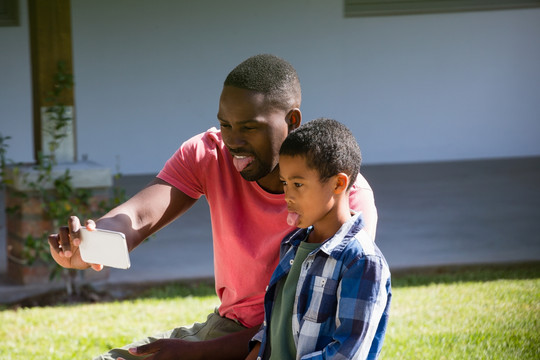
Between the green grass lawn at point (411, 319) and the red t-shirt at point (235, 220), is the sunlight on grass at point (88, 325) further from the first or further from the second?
the red t-shirt at point (235, 220)

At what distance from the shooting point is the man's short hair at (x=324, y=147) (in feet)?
6.71

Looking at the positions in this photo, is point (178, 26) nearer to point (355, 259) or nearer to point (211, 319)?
point (211, 319)

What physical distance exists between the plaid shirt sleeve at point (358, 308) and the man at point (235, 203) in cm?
27

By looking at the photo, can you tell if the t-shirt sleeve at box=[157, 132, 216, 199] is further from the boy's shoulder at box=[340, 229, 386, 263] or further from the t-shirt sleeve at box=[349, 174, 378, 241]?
the boy's shoulder at box=[340, 229, 386, 263]

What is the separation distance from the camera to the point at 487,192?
8453mm

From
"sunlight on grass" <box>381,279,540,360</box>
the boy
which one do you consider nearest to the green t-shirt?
the boy

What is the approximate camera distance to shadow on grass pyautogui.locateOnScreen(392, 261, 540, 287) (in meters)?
5.53

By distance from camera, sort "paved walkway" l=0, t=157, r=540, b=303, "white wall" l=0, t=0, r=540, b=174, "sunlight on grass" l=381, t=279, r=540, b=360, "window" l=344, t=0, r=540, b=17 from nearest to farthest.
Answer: "sunlight on grass" l=381, t=279, r=540, b=360, "paved walkway" l=0, t=157, r=540, b=303, "white wall" l=0, t=0, r=540, b=174, "window" l=344, t=0, r=540, b=17

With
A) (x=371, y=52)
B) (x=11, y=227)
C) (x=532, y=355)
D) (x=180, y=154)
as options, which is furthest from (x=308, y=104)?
(x=180, y=154)

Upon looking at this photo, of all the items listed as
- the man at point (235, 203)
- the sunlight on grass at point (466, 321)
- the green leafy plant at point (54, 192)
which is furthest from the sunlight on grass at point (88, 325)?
the man at point (235, 203)

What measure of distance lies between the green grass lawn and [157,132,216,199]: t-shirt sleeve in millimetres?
1854

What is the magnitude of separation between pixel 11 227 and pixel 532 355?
12.4ft

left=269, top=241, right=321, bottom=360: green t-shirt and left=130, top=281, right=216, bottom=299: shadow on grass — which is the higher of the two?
left=269, top=241, right=321, bottom=360: green t-shirt

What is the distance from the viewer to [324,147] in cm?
205
